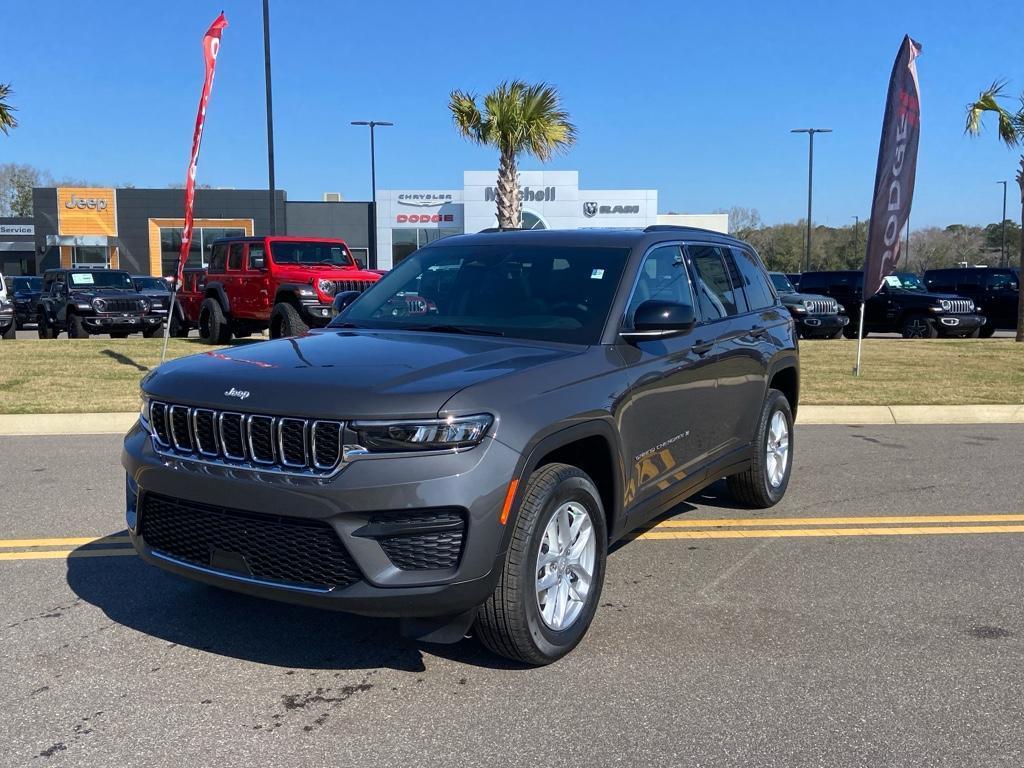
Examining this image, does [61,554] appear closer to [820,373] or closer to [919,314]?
[820,373]

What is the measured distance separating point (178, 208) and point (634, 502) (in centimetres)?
5070

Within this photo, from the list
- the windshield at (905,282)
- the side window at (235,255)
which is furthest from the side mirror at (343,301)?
the windshield at (905,282)

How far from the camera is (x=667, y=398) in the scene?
4734mm

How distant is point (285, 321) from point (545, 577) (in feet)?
39.9

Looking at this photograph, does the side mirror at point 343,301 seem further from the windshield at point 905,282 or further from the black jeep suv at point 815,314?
the windshield at point 905,282

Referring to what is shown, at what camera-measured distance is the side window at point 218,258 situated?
18.1 metres

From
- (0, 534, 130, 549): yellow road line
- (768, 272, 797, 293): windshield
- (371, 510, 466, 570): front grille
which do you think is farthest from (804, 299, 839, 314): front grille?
(371, 510, 466, 570): front grille

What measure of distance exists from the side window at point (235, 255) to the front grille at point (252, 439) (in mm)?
14434

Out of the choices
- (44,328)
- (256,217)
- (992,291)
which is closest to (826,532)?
(44,328)

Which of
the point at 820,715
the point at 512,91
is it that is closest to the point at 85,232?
the point at 512,91

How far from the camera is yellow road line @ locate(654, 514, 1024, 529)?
612cm

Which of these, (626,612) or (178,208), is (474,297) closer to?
(626,612)

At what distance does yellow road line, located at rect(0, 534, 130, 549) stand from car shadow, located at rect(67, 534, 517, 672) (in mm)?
576

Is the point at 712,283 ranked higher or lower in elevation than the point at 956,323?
higher
